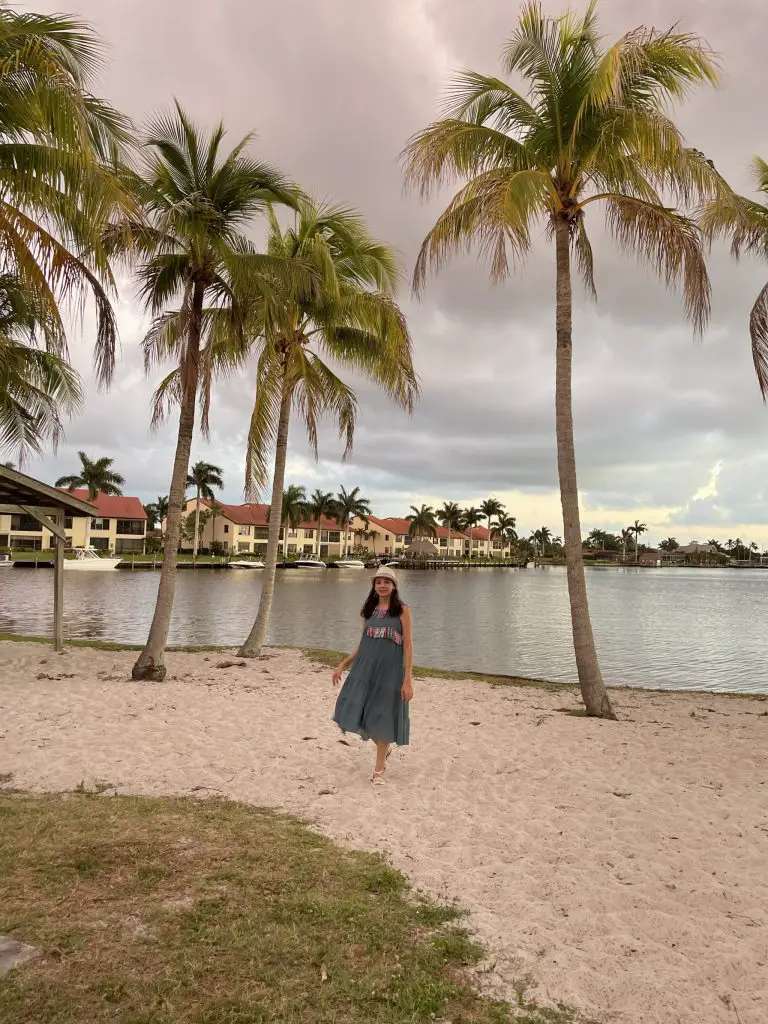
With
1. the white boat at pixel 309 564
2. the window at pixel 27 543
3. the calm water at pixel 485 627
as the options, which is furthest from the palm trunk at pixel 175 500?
the white boat at pixel 309 564

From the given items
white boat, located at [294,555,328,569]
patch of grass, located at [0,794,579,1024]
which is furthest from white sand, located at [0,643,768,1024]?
white boat, located at [294,555,328,569]

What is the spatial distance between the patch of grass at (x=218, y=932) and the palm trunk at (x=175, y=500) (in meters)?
7.23

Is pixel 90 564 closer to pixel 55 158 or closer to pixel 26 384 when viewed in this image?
pixel 26 384

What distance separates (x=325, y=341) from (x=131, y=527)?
82.0 meters

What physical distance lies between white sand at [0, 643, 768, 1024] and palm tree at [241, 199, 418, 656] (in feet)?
17.9

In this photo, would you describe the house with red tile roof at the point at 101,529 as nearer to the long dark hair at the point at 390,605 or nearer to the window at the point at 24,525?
the window at the point at 24,525

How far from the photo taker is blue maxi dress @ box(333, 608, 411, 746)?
6277 mm

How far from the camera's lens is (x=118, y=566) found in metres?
74.9

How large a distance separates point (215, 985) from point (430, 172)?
1099 cm

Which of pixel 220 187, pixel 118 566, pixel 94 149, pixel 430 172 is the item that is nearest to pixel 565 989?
pixel 94 149

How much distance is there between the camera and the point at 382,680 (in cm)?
632

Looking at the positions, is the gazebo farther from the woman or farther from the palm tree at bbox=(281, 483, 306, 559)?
the palm tree at bbox=(281, 483, 306, 559)

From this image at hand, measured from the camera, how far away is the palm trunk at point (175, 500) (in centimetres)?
1212

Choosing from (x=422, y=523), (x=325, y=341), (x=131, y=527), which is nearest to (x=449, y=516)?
(x=422, y=523)
